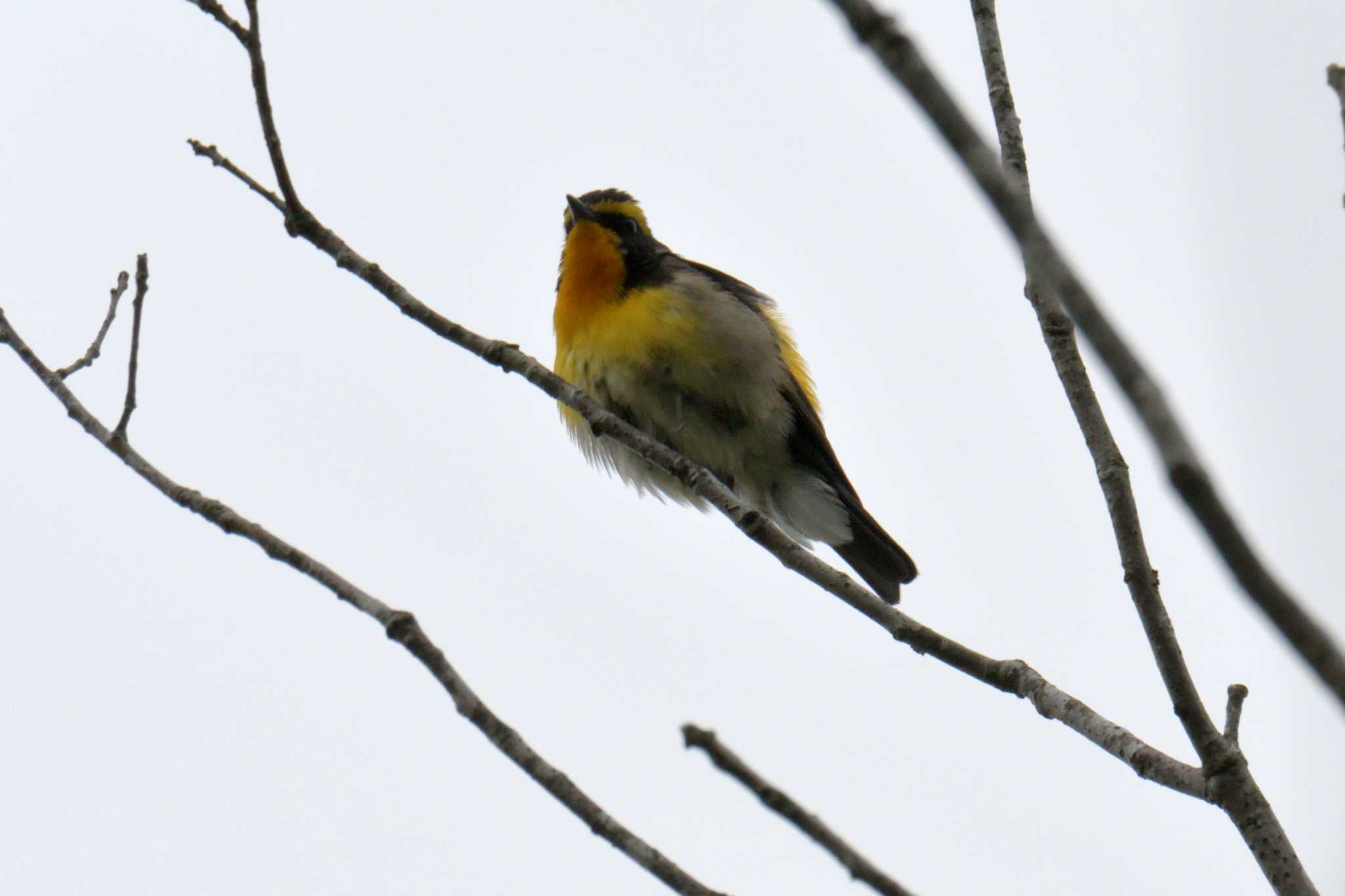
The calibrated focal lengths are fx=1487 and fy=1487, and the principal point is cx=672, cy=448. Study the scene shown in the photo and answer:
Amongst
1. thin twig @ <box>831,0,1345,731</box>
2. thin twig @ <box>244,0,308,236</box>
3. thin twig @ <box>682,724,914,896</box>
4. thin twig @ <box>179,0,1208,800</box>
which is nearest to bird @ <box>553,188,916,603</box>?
thin twig @ <box>179,0,1208,800</box>

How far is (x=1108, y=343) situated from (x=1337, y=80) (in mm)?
1451

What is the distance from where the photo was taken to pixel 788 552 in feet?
12.8

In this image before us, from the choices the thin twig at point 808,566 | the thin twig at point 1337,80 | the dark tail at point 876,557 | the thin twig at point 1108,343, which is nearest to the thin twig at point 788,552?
the thin twig at point 808,566

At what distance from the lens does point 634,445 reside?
4586mm

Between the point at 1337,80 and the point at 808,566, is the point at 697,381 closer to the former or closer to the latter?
the point at 808,566

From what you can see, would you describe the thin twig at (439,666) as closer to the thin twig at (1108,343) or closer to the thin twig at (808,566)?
the thin twig at (808,566)

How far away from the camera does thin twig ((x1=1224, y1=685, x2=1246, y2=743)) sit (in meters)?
2.85

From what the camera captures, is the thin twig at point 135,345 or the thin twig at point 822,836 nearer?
the thin twig at point 822,836

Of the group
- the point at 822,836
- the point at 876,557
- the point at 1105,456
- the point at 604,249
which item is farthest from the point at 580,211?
the point at 822,836

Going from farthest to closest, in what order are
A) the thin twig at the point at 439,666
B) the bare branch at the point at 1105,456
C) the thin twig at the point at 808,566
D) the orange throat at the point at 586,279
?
the orange throat at the point at 586,279 < the thin twig at the point at 808,566 < the bare branch at the point at 1105,456 < the thin twig at the point at 439,666

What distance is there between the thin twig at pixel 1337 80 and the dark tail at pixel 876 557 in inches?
198

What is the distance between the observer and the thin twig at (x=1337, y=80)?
8.11 ft

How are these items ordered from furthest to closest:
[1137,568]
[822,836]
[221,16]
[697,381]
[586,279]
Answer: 1. [586,279]
2. [697,381]
3. [221,16]
4. [1137,568]
5. [822,836]

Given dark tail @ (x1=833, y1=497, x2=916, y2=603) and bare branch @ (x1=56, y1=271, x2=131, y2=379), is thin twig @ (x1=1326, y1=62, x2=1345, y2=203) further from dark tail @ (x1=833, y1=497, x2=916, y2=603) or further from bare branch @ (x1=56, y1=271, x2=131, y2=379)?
dark tail @ (x1=833, y1=497, x2=916, y2=603)
